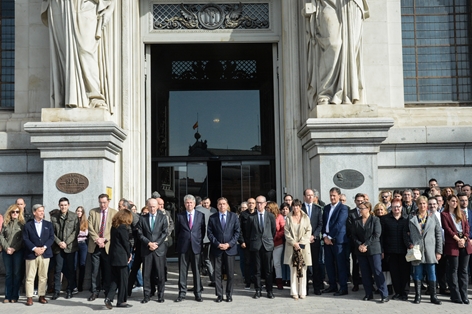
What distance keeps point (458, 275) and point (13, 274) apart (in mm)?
7919

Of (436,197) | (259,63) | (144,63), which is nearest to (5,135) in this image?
(144,63)

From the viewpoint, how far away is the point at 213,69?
19359 mm

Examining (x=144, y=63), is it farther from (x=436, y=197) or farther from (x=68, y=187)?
(x=436, y=197)

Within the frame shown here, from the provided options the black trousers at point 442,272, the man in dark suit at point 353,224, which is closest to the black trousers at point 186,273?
the man in dark suit at point 353,224

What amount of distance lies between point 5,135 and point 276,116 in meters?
6.44

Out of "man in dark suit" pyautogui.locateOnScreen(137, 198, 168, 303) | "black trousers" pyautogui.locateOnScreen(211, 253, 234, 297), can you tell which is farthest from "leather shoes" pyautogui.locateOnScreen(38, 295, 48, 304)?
"black trousers" pyautogui.locateOnScreen(211, 253, 234, 297)

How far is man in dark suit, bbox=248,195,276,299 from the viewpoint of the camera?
11688mm

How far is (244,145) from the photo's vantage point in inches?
728

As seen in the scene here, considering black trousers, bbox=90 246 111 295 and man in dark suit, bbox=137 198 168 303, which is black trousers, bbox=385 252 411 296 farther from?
black trousers, bbox=90 246 111 295

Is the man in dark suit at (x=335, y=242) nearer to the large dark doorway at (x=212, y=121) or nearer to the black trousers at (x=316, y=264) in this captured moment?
the black trousers at (x=316, y=264)

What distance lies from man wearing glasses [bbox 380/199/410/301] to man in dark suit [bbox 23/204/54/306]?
602cm

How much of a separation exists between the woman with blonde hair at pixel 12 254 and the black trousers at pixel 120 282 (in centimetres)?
196

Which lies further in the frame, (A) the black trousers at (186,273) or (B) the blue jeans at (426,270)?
(A) the black trousers at (186,273)

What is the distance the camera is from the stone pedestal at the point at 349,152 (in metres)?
13.3
